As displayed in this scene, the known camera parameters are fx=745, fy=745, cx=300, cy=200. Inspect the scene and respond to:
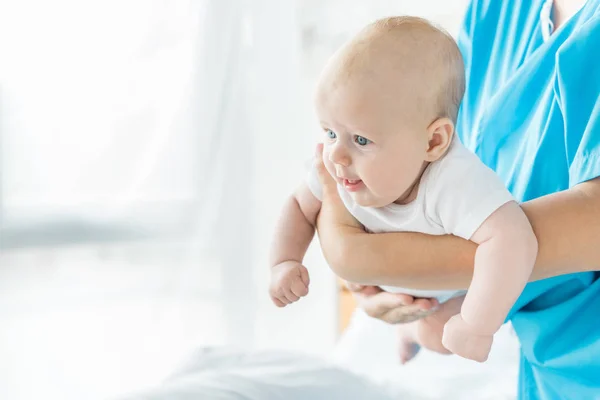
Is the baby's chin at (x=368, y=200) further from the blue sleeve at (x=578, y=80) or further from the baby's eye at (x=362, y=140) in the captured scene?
the blue sleeve at (x=578, y=80)

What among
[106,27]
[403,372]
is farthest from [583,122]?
[106,27]

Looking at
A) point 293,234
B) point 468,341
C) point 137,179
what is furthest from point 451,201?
point 137,179

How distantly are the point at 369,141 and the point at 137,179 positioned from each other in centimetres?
95

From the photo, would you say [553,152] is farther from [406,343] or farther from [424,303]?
[406,343]

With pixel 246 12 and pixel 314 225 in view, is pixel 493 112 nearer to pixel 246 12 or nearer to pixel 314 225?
pixel 314 225

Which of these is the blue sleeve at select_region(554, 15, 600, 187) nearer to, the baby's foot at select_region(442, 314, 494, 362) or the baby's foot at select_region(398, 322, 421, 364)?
the baby's foot at select_region(442, 314, 494, 362)

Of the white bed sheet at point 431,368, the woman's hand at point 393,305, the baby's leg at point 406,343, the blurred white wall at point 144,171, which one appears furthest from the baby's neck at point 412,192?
the blurred white wall at point 144,171

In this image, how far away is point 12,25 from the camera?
1363mm

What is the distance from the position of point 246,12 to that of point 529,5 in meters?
0.89

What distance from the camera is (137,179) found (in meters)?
1.61

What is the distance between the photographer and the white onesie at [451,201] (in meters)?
0.74

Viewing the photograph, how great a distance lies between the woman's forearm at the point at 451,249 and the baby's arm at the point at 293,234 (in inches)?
3.4

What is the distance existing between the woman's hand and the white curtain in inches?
29.0

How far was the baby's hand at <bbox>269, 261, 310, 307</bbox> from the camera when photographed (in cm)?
88
